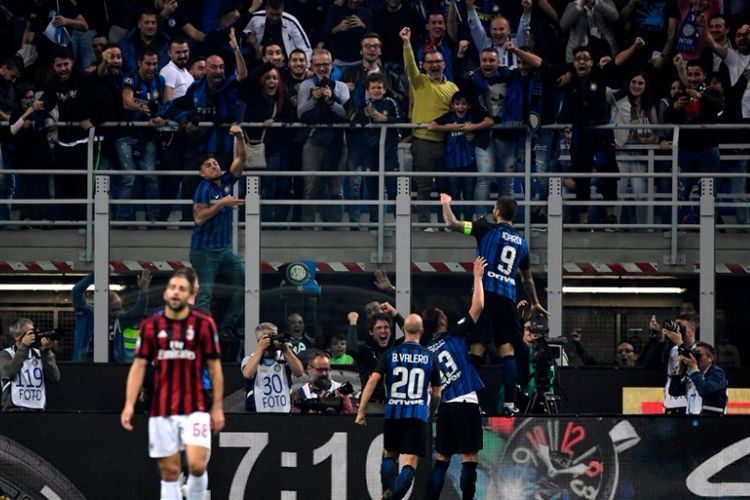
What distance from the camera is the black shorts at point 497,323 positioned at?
1773cm

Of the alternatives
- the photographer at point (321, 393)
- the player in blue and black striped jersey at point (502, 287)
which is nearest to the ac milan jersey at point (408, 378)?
the player in blue and black striped jersey at point (502, 287)

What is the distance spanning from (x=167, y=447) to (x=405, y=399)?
9.96ft

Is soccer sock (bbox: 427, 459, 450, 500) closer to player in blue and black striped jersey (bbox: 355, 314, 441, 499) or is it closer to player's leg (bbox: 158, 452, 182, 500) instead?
player in blue and black striped jersey (bbox: 355, 314, 441, 499)

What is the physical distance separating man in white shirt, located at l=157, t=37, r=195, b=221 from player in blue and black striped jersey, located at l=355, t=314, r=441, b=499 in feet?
15.3

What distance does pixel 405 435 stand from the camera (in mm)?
16891

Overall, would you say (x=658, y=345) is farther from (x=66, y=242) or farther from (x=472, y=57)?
(x=66, y=242)

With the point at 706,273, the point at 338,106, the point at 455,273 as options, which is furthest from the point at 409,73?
the point at 706,273

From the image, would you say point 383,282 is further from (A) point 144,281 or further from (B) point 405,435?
(B) point 405,435

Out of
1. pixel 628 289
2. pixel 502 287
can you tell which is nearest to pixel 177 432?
pixel 502 287

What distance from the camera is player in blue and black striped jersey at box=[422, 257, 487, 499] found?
671 inches

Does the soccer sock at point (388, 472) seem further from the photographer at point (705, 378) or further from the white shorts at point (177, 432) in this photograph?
the photographer at point (705, 378)

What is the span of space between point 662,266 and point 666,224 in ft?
1.65

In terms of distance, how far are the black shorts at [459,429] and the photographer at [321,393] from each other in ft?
5.49

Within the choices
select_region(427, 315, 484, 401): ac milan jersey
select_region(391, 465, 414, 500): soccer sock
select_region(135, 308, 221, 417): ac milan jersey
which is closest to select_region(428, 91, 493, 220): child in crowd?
select_region(427, 315, 484, 401): ac milan jersey
